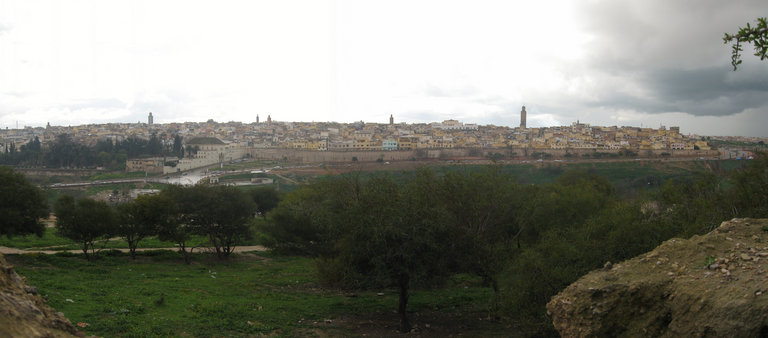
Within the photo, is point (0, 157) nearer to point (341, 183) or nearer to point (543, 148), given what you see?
point (341, 183)

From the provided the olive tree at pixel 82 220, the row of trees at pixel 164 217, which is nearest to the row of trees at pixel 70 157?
the row of trees at pixel 164 217

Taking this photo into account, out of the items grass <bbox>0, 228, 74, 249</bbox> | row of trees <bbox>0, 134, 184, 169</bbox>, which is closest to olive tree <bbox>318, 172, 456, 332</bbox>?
grass <bbox>0, 228, 74, 249</bbox>

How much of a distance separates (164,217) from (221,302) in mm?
10149

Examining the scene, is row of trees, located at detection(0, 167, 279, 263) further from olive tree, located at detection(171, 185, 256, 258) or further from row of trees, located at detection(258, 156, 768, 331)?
row of trees, located at detection(258, 156, 768, 331)

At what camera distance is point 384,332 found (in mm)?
11055


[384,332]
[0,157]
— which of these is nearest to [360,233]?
[384,332]

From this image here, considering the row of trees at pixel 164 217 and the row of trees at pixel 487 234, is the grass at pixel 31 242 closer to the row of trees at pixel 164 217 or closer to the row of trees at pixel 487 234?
the row of trees at pixel 164 217

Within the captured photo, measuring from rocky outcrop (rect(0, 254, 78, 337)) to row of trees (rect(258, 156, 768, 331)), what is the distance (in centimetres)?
646

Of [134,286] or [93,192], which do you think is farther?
[93,192]

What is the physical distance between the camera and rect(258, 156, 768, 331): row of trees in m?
10.3

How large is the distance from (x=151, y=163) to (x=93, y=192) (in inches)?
869

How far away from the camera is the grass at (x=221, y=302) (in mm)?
9766

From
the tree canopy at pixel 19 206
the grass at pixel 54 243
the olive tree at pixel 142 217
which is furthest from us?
the grass at pixel 54 243

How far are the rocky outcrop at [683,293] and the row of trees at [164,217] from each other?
17.3 m
